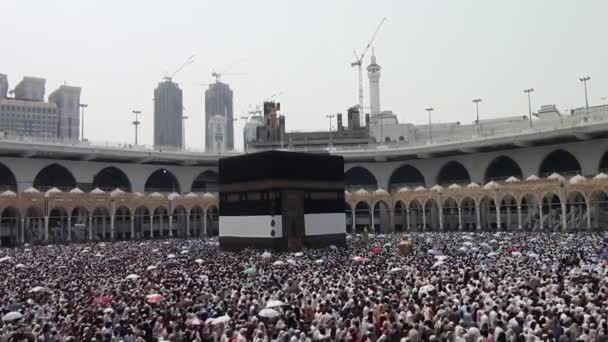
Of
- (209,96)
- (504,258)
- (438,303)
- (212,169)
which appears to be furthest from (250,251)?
(209,96)

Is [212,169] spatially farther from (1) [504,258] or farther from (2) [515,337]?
(2) [515,337]

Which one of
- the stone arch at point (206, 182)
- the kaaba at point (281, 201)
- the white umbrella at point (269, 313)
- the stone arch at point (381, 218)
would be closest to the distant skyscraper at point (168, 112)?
the stone arch at point (206, 182)

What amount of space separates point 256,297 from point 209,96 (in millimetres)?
162453

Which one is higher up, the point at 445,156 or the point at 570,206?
the point at 445,156

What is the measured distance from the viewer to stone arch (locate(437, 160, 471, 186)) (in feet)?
181

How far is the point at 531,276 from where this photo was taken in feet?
48.0

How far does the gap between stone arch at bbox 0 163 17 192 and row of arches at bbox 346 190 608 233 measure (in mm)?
27739

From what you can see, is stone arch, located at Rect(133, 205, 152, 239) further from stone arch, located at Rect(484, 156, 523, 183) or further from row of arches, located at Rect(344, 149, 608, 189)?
stone arch, located at Rect(484, 156, 523, 183)

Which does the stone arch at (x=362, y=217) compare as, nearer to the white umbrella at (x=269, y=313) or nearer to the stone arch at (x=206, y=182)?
the stone arch at (x=206, y=182)

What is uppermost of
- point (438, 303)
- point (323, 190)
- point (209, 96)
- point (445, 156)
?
point (209, 96)

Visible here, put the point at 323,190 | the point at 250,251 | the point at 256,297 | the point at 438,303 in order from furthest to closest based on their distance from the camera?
the point at 323,190 → the point at 250,251 → the point at 256,297 → the point at 438,303

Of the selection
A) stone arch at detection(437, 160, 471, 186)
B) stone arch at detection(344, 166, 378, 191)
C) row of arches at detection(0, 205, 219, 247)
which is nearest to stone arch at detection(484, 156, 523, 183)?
stone arch at detection(437, 160, 471, 186)

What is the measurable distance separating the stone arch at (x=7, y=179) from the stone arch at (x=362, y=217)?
30248 millimetres

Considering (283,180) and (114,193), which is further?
(114,193)
